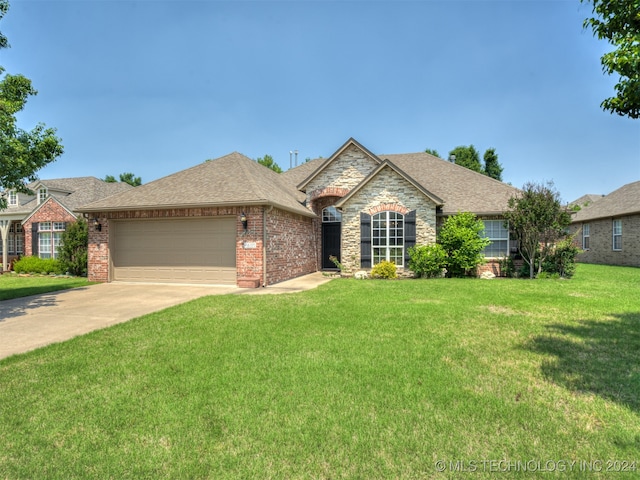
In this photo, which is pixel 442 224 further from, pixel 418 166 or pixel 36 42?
pixel 36 42

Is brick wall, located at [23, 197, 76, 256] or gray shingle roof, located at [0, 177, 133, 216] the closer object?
brick wall, located at [23, 197, 76, 256]

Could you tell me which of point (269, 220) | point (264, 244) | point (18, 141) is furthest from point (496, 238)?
point (18, 141)

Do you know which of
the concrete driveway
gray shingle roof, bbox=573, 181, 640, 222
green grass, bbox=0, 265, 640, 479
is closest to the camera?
green grass, bbox=0, 265, 640, 479

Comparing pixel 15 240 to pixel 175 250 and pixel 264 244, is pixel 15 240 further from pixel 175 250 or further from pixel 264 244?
pixel 264 244

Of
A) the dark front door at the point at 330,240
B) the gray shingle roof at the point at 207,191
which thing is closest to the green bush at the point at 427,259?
the dark front door at the point at 330,240

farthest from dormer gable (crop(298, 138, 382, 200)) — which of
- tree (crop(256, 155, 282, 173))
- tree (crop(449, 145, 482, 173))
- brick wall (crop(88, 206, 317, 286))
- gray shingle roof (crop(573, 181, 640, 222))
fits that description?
tree (crop(256, 155, 282, 173))

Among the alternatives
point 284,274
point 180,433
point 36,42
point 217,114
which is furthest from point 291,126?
point 180,433

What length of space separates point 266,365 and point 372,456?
7.26ft

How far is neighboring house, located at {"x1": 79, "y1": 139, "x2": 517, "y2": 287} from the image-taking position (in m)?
12.8

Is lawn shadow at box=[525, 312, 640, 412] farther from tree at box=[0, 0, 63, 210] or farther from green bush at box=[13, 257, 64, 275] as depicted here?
green bush at box=[13, 257, 64, 275]

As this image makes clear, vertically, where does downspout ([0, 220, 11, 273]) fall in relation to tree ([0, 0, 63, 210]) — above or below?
below

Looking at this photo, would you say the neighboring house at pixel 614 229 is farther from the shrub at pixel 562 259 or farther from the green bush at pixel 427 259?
the green bush at pixel 427 259

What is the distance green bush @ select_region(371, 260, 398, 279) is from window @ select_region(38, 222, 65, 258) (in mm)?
18536

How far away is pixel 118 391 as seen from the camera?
153 inches
